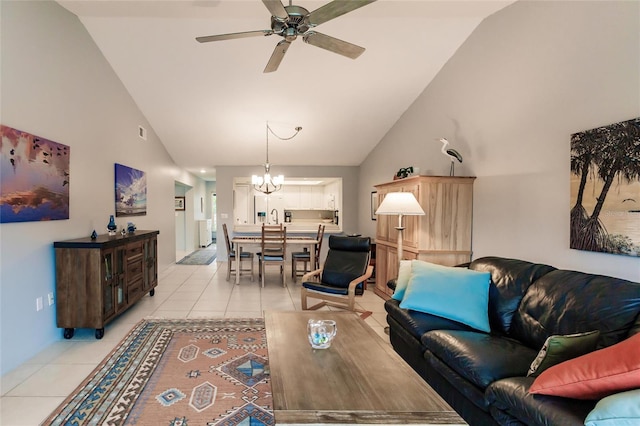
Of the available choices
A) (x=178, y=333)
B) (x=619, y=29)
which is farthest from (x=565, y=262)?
(x=178, y=333)

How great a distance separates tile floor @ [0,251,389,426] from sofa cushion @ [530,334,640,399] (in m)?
2.04

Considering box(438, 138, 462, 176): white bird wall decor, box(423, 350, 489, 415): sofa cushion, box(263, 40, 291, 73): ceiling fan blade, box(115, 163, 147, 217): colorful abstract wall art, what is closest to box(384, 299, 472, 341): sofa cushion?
box(423, 350, 489, 415): sofa cushion

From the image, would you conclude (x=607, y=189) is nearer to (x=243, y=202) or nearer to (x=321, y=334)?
(x=321, y=334)

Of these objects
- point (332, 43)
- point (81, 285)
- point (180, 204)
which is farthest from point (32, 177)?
point (180, 204)

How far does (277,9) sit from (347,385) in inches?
86.2

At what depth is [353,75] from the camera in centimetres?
442

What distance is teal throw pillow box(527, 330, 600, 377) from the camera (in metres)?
1.63

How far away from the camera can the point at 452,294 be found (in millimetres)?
2564

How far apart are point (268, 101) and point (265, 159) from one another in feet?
7.68

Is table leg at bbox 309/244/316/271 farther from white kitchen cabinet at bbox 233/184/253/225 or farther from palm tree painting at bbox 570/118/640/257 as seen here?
palm tree painting at bbox 570/118/640/257

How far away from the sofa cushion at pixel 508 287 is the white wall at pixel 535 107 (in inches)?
13.1

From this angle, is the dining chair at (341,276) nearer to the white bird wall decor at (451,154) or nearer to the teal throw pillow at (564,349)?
the white bird wall decor at (451,154)

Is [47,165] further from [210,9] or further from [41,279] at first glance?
[210,9]

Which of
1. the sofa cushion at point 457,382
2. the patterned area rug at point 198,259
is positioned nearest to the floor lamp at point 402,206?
the sofa cushion at point 457,382
